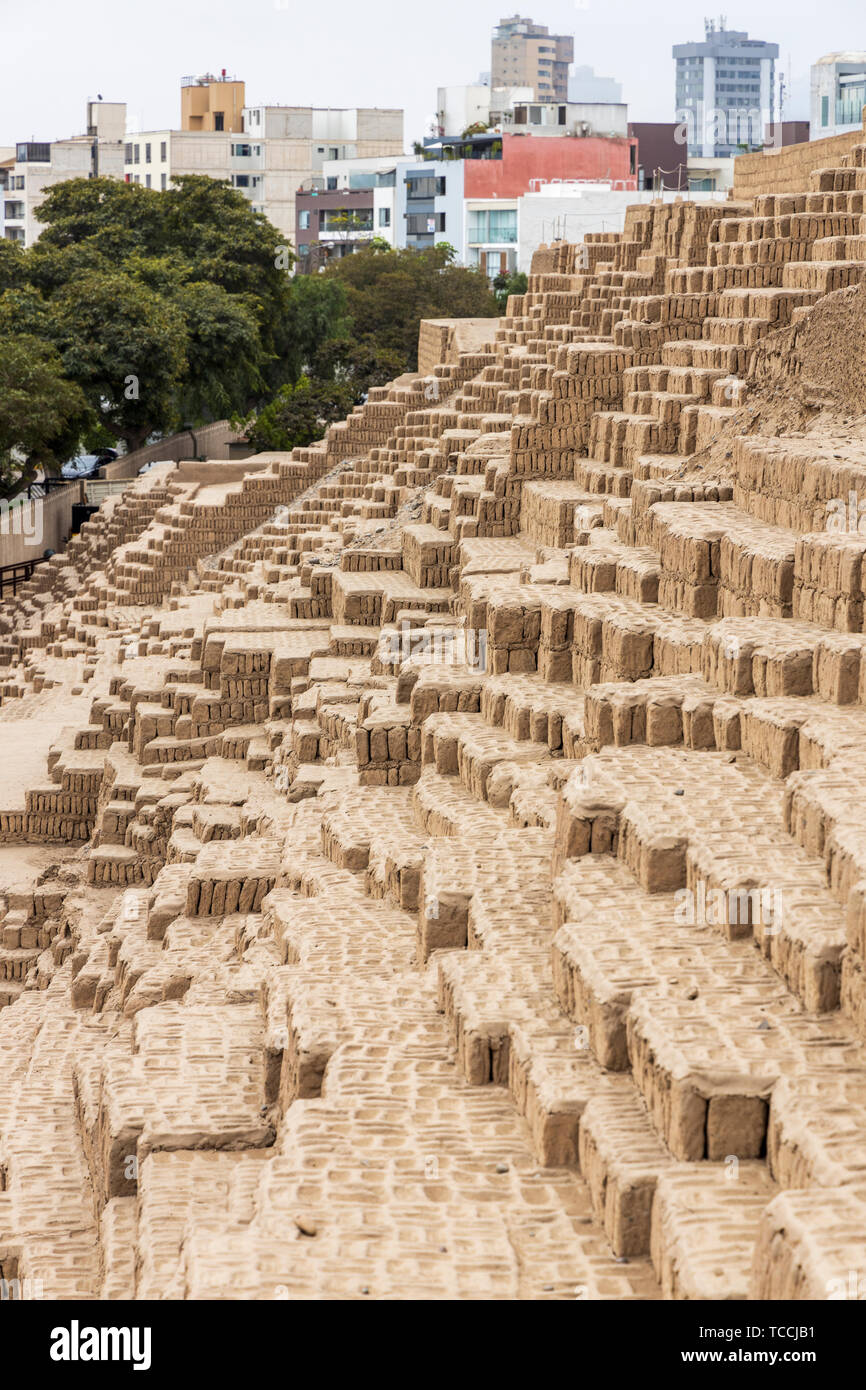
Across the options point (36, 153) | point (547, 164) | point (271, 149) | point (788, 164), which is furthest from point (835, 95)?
point (788, 164)

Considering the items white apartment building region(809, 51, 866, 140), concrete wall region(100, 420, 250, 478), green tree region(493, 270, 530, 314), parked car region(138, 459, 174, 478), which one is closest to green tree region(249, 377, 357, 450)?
concrete wall region(100, 420, 250, 478)

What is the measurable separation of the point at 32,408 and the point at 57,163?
4918 centimetres

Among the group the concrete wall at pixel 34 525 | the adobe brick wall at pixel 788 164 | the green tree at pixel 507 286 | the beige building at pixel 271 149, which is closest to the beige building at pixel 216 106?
the beige building at pixel 271 149

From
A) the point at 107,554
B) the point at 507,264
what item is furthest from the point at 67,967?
the point at 507,264

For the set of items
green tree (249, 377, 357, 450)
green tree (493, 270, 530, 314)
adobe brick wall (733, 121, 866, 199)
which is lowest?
green tree (249, 377, 357, 450)

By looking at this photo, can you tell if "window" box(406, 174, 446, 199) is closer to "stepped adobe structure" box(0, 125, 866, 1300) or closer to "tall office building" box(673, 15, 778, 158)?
"stepped adobe structure" box(0, 125, 866, 1300)

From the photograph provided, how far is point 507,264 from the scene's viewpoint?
62.0 m

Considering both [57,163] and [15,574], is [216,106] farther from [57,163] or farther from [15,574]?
[15,574]

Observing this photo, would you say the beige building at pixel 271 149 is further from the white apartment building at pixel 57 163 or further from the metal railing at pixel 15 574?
the metal railing at pixel 15 574

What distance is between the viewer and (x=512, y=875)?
10852 mm

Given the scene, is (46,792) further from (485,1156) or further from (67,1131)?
(485,1156)

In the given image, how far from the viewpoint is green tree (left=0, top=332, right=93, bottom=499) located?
3303cm

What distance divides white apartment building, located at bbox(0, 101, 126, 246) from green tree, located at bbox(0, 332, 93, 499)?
44.7 m
